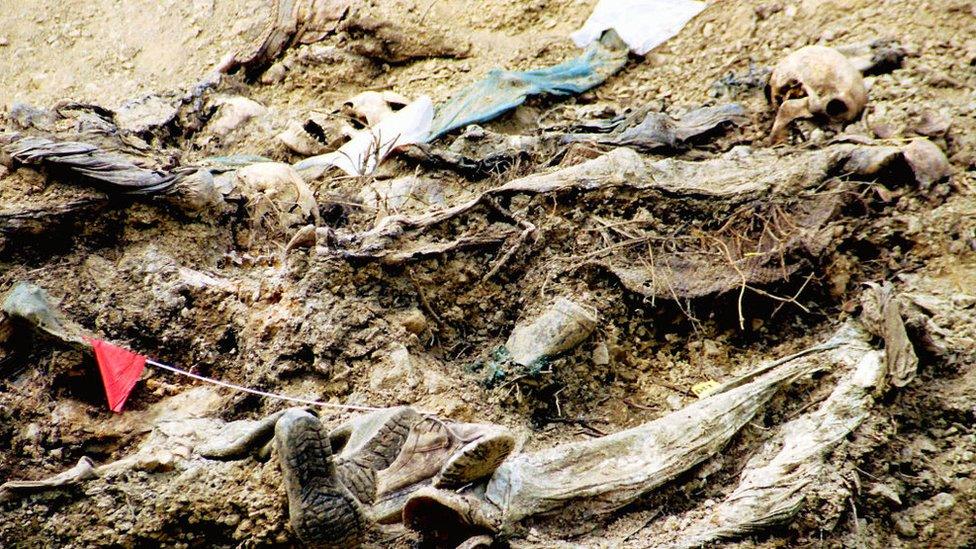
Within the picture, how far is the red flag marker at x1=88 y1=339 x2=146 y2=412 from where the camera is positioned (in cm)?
283

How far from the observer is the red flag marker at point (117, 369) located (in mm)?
2826

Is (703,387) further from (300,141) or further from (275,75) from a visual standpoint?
(275,75)

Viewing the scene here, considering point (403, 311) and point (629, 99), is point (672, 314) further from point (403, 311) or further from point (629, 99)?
point (629, 99)

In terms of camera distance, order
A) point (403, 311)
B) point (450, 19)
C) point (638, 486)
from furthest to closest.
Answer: point (450, 19)
point (403, 311)
point (638, 486)

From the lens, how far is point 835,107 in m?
3.90

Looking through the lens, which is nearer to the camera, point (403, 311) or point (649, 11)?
point (403, 311)

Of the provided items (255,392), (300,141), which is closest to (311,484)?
(255,392)

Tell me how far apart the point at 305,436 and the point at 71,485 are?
31.5 inches

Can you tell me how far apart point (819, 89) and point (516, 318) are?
74.0 inches

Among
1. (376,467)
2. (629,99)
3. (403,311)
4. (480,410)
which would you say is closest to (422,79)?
(629,99)

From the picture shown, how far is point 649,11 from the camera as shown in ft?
16.8

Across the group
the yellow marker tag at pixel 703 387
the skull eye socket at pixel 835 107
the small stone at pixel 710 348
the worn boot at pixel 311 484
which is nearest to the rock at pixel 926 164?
the skull eye socket at pixel 835 107

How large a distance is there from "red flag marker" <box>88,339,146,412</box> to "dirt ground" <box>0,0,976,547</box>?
78 millimetres

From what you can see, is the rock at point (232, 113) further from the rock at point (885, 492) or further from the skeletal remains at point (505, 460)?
the rock at point (885, 492)
